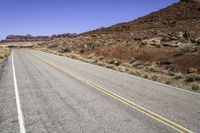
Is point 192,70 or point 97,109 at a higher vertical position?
point 97,109

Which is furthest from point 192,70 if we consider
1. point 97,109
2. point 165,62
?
point 97,109

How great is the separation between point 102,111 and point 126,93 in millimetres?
3363

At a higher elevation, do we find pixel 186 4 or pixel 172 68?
→ pixel 186 4

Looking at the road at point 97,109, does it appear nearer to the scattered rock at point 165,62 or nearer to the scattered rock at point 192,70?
the scattered rock at point 192,70

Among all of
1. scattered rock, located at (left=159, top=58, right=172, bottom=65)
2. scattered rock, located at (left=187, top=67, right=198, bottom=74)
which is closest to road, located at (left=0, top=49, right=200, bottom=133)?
scattered rock, located at (left=187, top=67, right=198, bottom=74)

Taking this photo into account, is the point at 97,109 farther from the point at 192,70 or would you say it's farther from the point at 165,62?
the point at 165,62

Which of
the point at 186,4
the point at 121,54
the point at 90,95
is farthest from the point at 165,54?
the point at 186,4

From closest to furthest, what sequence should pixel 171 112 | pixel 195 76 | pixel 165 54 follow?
pixel 171 112
pixel 195 76
pixel 165 54

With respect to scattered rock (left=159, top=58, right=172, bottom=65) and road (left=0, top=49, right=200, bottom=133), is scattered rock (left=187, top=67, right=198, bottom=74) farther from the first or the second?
road (left=0, top=49, right=200, bottom=133)

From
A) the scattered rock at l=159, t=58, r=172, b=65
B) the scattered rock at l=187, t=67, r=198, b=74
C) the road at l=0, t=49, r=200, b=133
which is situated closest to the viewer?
the road at l=0, t=49, r=200, b=133

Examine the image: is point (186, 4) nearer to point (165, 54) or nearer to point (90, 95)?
point (165, 54)

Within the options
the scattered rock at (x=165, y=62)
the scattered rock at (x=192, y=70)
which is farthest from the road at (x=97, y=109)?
the scattered rock at (x=165, y=62)

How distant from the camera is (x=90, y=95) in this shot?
1189 cm

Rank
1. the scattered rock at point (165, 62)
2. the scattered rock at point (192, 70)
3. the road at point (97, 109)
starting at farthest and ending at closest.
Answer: the scattered rock at point (165, 62), the scattered rock at point (192, 70), the road at point (97, 109)
